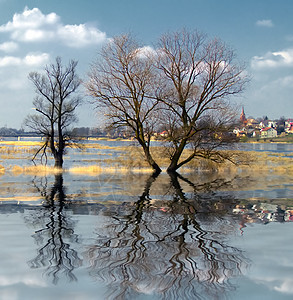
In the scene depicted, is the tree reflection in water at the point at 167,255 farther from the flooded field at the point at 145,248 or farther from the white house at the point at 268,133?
the white house at the point at 268,133

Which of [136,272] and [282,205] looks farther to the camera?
[282,205]

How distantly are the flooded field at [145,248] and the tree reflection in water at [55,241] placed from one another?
0.02 meters

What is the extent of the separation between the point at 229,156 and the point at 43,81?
1809 centimetres

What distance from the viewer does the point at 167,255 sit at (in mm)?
8109

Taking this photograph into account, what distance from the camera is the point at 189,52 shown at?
2827cm

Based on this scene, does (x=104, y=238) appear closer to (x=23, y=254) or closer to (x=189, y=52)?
(x=23, y=254)

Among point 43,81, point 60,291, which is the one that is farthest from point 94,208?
point 43,81

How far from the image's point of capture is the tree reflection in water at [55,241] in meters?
7.38

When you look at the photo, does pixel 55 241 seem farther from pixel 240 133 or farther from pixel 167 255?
pixel 240 133

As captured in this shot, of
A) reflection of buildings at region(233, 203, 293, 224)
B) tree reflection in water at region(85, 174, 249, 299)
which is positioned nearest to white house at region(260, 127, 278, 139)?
reflection of buildings at region(233, 203, 293, 224)

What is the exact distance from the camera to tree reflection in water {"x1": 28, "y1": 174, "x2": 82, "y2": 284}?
738cm

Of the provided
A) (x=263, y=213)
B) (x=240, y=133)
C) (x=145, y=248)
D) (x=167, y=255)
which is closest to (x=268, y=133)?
(x=240, y=133)

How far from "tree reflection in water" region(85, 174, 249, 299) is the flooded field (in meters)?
0.02

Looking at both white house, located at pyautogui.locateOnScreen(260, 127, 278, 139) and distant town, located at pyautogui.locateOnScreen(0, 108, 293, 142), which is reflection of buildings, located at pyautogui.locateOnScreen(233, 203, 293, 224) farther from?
white house, located at pyautogui.locateOnScreen(260, 127, 278, 139)
